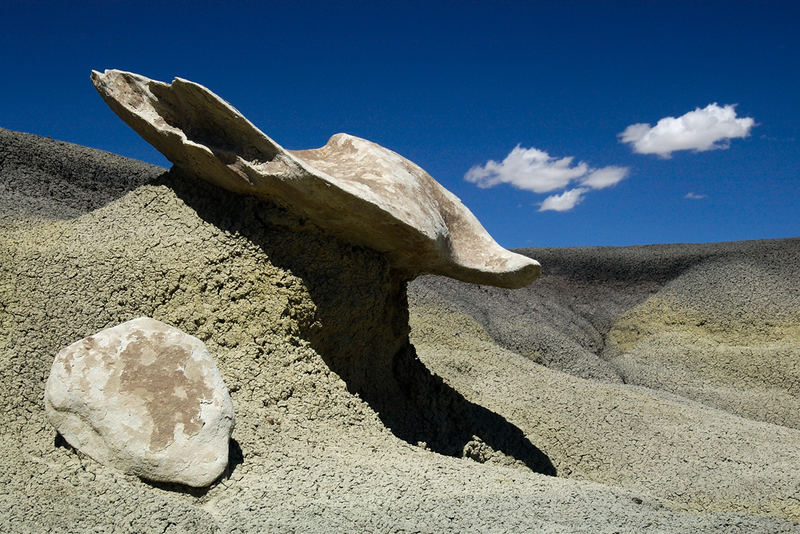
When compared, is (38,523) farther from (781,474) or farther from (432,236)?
(781,474)

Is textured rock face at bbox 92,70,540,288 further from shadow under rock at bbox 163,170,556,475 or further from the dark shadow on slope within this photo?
the dark shadow on slope

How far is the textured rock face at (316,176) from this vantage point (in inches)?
180

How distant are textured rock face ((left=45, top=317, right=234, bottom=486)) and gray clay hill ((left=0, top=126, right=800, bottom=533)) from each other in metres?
0.10

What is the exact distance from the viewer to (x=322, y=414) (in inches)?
169

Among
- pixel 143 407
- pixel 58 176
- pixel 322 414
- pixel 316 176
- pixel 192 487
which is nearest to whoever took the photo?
pixel 192 487

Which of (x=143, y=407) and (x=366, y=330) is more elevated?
(x=366, y=330)

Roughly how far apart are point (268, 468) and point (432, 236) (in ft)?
6.55

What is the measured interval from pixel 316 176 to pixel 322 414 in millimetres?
1346

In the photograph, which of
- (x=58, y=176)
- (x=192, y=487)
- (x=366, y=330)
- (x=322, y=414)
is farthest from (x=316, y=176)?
(x=58, y=176)

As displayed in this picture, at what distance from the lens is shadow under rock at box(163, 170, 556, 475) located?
15.6ft

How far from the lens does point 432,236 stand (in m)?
5.03

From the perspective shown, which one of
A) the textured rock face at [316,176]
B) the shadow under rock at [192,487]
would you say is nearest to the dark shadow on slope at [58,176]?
the textured rock face at [316,176]

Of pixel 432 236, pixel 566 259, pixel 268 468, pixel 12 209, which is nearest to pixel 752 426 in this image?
pixel 432 236

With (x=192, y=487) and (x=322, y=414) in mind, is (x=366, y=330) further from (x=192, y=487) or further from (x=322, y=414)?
(x=192, y=487)
